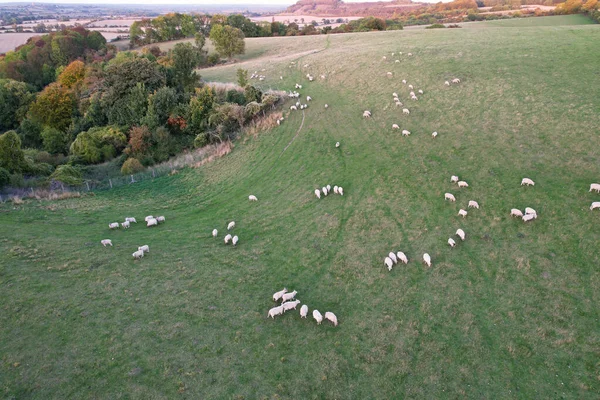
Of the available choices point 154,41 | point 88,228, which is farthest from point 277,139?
point 154,41

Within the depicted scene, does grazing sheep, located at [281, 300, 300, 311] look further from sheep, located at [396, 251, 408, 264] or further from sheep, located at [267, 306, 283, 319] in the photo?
sheep, located at [396, 251, 408, 264]

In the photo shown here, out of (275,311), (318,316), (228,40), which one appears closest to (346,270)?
(318,316)

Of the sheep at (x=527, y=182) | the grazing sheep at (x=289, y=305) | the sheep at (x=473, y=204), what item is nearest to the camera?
the grazing sheep at (x=289, y=305)

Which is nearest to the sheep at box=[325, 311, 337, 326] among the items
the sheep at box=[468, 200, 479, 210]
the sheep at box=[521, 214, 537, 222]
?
the sheep at box=[468, 200, 479, 210]

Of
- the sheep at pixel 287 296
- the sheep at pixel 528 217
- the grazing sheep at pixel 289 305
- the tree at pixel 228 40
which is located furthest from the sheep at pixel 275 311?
the tree at pixel 228 40

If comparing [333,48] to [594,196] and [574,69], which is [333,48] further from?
[594,196]

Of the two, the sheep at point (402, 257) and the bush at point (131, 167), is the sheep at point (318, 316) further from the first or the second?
Answer: the bush at point (131, 167)

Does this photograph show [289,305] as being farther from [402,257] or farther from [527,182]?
[527,182]
